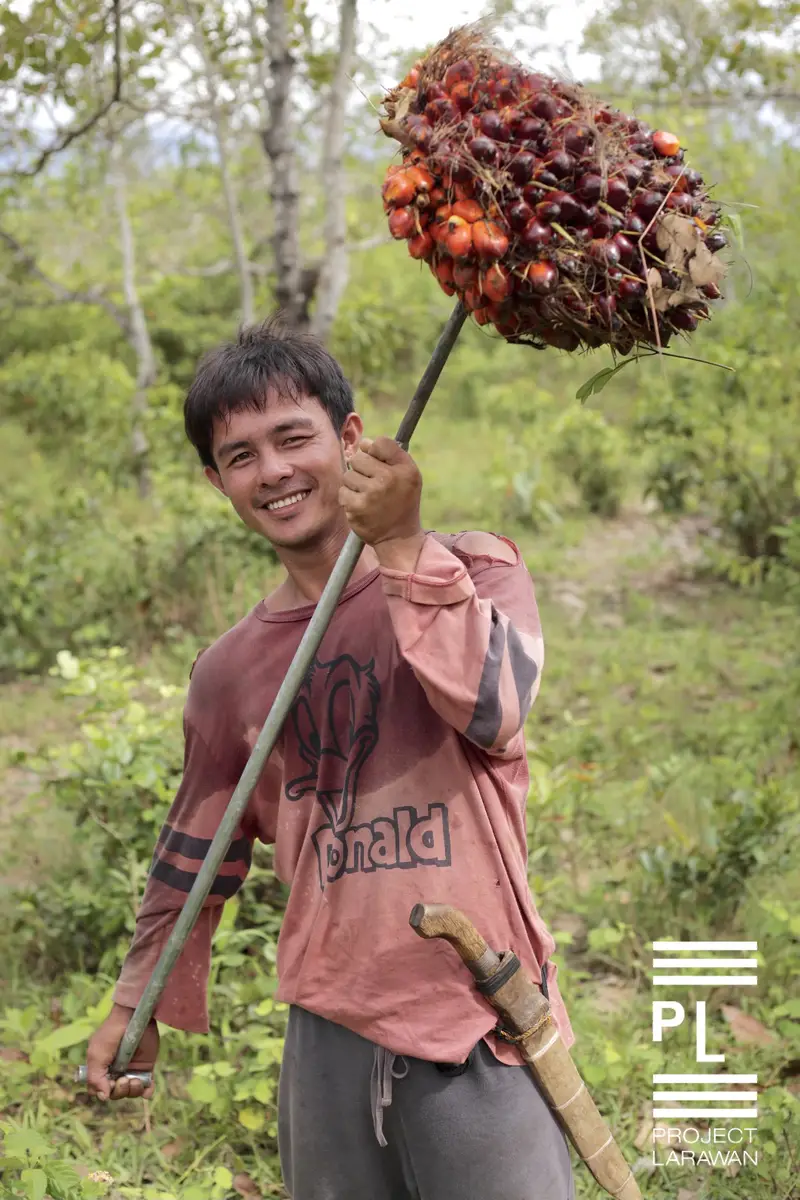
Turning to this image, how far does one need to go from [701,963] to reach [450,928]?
198 cm

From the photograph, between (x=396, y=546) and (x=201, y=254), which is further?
(x=201, y=254)

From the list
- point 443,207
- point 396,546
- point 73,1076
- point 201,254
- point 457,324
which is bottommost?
point 73,1076

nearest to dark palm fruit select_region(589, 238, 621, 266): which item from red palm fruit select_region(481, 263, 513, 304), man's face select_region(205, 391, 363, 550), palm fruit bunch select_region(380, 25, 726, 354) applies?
palm fruit bunch select_region(380, 25, 726, 354)

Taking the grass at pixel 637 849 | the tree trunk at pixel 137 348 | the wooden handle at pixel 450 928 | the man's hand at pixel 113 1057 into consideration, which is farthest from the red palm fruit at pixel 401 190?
the tree trunk at pixel 137 348

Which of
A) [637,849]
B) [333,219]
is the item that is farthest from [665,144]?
[333,219]

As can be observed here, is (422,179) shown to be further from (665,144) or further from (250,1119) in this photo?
(250,1119)

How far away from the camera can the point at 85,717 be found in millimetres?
3684

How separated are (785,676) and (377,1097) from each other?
402 cm

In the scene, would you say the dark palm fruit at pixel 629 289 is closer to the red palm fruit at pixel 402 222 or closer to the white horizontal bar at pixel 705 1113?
the red palm fruit at pixel 402 222

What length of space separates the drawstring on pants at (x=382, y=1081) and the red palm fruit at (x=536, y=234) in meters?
1.16

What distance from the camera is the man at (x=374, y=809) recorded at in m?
1.66

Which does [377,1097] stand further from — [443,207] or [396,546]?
[443,207]

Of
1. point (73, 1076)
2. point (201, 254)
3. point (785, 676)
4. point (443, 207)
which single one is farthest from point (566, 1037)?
point (201, 254)

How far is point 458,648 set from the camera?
4.85ft
